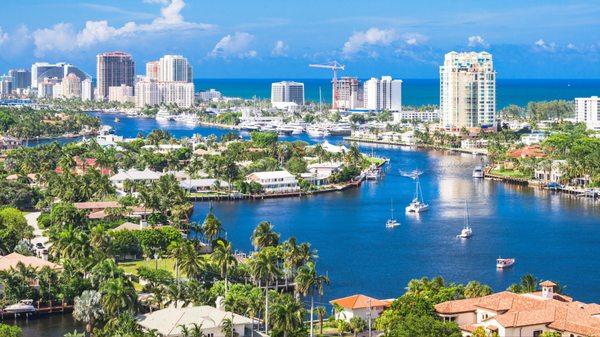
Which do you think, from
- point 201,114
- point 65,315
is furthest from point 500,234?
point 201,114

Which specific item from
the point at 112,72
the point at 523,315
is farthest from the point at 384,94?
the point at 523,315

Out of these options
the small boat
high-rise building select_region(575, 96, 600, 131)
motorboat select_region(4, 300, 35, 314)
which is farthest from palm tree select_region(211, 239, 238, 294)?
high-rise building select_region(575, 96, 600, 131)

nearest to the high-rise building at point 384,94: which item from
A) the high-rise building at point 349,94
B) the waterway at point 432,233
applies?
the high-rise building at point 349,94

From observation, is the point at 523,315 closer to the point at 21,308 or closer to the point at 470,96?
the point at 21,308

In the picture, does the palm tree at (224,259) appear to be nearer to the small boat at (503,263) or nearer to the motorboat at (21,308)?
the motorboat at (21,308)

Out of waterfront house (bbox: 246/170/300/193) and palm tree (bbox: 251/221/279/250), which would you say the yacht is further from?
palm tree (bbox: 251/221/279/250)

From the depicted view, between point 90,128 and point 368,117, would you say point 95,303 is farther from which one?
point 368,117
